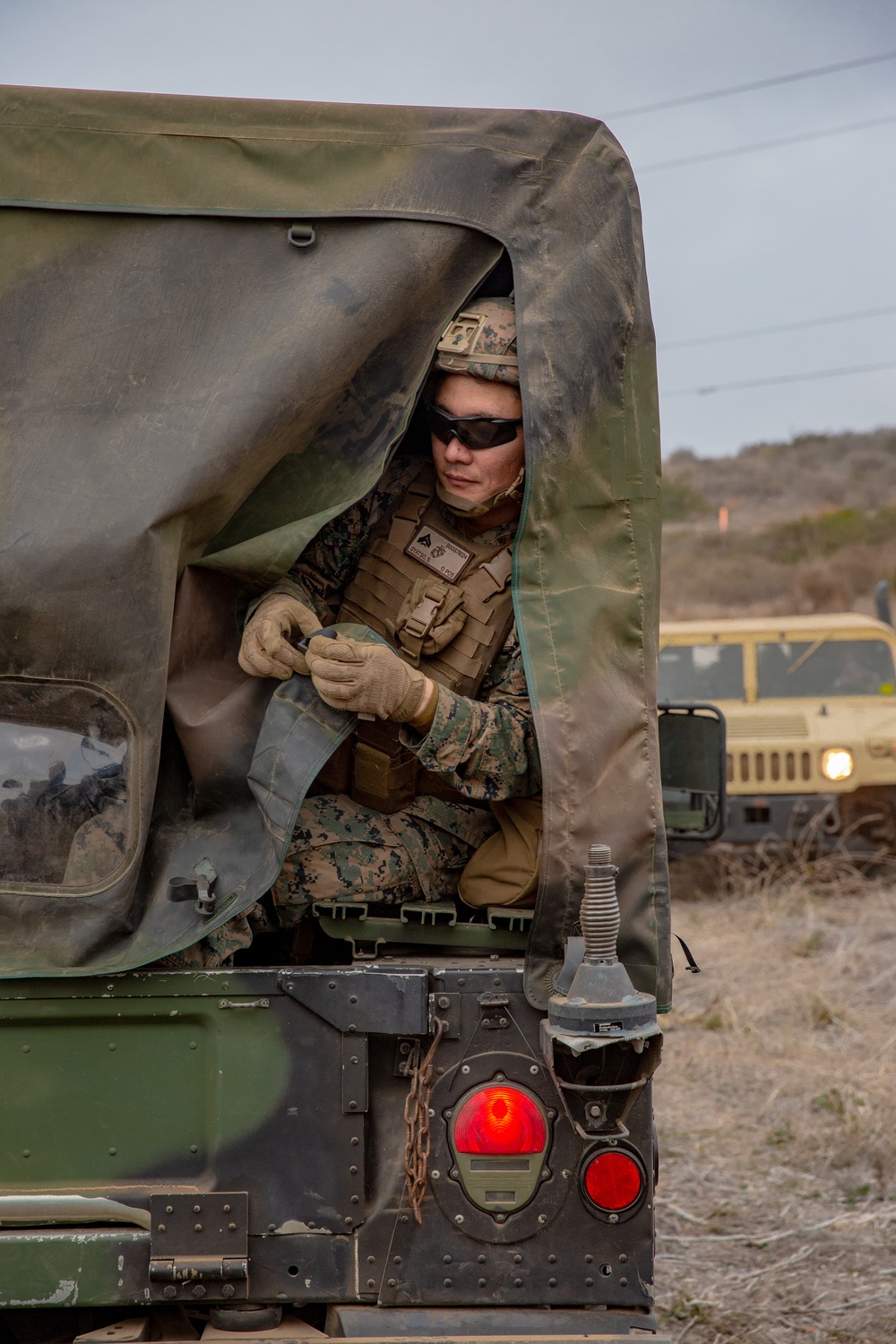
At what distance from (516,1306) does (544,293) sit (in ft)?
6.06

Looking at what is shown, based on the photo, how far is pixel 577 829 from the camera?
2.35 metres

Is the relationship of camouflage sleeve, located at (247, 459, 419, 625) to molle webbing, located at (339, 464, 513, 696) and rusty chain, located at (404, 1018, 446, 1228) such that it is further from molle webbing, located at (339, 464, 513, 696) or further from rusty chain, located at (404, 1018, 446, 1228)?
rusty chain, located at (404, 1018, 446, 1228)

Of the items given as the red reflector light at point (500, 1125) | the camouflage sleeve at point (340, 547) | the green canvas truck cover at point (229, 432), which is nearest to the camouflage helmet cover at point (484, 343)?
the green canvas truck cover at point (229, 432)

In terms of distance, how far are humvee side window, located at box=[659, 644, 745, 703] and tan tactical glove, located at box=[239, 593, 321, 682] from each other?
733cm

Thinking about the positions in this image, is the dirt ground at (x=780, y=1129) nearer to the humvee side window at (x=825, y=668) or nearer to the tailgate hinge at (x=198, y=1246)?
Result: the humvee side window at (x=825, y=668)

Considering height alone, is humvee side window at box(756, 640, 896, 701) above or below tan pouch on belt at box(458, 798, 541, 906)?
above

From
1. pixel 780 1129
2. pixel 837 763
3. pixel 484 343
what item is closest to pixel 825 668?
pixel 837 763

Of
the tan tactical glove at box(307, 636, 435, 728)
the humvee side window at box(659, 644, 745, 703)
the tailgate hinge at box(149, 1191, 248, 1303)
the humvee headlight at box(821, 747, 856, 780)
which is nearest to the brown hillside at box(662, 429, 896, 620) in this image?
the humvee side window at box(659, 644, 745, 703)

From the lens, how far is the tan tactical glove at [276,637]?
2.47 meters

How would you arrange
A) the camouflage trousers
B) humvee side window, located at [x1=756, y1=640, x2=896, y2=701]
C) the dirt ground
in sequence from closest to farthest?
the camouflage trousers < the dirt ground < humvee side window, located at [x1=756, y1=640, x2=896, y2=701]

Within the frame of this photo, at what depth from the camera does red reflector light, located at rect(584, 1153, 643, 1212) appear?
7.52 feet

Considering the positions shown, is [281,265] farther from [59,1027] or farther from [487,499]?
[59,1027]

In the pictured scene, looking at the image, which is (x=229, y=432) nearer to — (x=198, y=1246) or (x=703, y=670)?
(x=198, y=1246)

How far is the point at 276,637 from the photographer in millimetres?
2465
